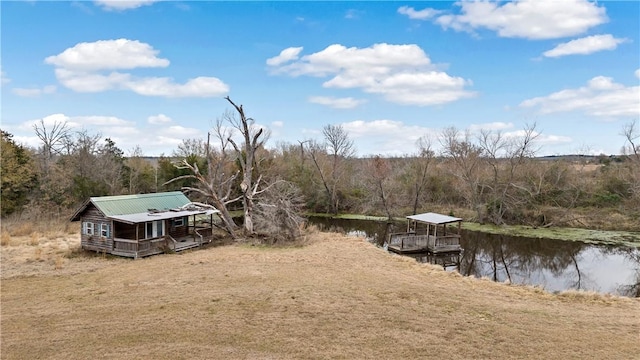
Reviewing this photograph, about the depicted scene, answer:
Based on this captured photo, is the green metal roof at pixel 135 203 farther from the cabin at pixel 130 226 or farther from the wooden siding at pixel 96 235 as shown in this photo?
the wooden siding at pixel 96 235

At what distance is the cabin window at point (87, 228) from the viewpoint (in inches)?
847

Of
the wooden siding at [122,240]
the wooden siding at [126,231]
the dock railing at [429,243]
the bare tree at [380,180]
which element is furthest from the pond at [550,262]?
the wooden siding at [126,231]

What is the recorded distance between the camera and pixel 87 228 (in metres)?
21.6

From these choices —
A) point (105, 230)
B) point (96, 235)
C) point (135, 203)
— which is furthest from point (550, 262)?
point (96, 235)

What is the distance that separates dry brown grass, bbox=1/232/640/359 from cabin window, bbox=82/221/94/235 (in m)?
3.69

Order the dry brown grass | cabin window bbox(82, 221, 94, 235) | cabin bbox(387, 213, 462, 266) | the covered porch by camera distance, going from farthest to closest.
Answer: cabin bbox(387, 213, 462, 266) → cabin window bbox(82, 221, 94, 235) → the covered porch → the dry brown grass

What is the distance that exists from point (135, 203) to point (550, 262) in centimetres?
2458

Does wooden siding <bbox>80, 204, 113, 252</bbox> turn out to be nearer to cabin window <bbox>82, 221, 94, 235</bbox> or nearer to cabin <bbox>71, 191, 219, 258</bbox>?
cabin <bbox>71, 191, 219, 258</bbox>

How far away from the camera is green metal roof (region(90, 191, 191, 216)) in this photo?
21.1 meters

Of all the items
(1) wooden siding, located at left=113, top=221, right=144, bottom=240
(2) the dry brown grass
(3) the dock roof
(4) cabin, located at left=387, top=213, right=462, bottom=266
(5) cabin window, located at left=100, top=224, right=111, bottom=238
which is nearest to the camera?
(2) the dry brown grass

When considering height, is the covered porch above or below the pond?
above

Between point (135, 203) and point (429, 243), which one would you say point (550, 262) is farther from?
point (135, 203)

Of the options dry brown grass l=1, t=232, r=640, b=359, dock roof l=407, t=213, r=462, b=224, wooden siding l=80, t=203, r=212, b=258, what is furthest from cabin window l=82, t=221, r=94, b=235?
dock roof l=407, t=213, r=462, b=224

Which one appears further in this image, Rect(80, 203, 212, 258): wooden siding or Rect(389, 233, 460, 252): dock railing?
Rect(389, 233, 460, 252): dock railing
